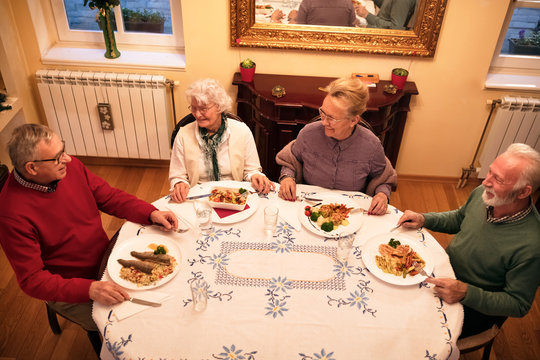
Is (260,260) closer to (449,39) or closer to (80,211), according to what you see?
(80,211)

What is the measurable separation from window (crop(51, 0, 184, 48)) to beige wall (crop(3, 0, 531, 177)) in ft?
0.95

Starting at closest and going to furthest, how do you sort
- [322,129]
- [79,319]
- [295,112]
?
[79,319] → [322,129] → [295,112]

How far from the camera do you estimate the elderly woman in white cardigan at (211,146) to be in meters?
2.29

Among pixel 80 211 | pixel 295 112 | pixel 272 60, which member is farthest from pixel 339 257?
pixel 272 60

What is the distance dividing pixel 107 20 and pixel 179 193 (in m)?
1.89

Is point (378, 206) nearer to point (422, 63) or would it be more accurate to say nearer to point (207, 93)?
point (207, 93)

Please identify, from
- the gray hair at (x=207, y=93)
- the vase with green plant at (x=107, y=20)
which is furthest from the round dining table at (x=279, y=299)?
the vase with green plant at (x=107, y=20)

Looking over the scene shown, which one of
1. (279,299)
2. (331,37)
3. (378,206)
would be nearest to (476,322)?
(378,206)

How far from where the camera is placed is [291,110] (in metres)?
3.11

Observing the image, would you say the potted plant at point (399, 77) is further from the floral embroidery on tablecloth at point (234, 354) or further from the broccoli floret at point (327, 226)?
the floral embroidery on tablecloth at point (234, 354)

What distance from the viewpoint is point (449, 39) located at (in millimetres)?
3158

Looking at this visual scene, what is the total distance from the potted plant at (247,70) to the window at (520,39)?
1911mm

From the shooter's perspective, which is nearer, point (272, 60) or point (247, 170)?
point (247, 170)

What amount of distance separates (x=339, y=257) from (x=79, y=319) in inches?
47.1
